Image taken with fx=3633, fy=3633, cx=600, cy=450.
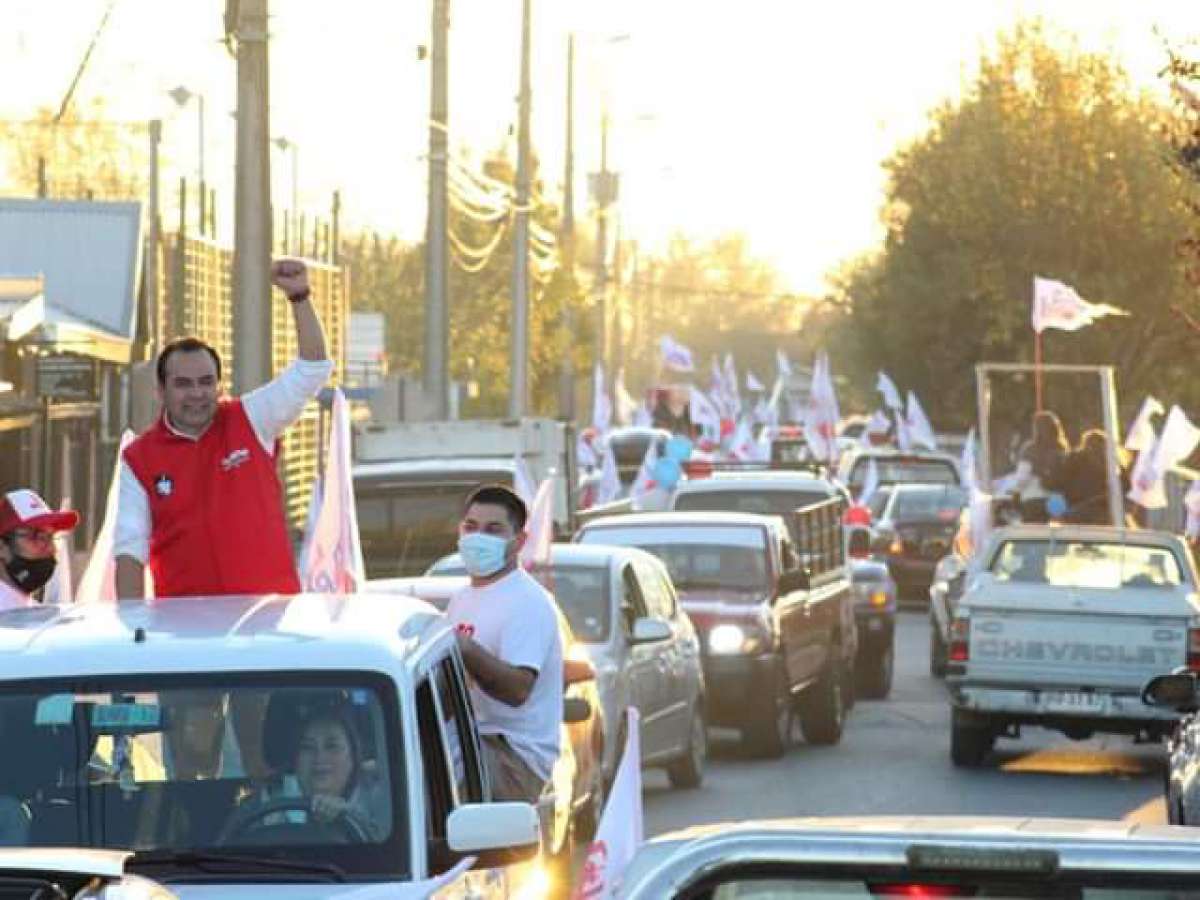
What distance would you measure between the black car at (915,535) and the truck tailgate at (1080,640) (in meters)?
21.0

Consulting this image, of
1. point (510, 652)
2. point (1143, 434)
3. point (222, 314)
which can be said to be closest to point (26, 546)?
point (510, 652)

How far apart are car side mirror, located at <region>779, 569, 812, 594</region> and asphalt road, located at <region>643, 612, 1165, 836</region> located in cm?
113

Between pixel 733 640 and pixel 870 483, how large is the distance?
78.4 ft

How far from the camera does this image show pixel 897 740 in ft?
84.9

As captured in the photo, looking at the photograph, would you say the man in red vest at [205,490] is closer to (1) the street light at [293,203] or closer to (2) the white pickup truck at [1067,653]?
(2) the white pickup truck at [1067,653]

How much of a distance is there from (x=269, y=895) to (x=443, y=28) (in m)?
34.8

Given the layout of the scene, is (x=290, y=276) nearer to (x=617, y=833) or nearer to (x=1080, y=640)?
(x=617, y=833)

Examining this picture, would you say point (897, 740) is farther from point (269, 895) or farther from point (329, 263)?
point (329, 263)

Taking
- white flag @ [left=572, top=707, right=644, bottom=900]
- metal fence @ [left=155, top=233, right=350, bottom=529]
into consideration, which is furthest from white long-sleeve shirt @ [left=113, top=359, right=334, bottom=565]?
metal fence @ [left=155, top=233, right=350, bottom=529]

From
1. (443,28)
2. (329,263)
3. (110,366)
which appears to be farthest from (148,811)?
(329,263)

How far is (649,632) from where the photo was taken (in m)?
18.9

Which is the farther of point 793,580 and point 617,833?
point 793,580

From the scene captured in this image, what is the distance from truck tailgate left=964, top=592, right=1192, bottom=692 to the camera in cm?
2278

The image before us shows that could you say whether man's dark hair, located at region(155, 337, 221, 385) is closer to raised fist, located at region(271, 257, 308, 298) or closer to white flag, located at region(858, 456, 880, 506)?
raised fist, located at region(271, 257, 308, 298)
